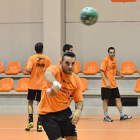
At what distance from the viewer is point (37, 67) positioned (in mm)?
6867

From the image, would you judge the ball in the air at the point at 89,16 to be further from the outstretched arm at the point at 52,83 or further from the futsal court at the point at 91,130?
the outstretched arm at the point at 52,83

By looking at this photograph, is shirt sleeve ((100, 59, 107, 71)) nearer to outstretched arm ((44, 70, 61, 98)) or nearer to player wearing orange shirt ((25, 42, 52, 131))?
player wearing orange shirt ((25, 42, 52, 131))

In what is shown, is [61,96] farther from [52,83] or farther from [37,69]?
[37,69]

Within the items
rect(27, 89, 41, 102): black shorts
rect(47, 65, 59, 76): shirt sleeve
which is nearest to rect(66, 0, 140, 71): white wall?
rect(27, 89, 41, 102): black shorts

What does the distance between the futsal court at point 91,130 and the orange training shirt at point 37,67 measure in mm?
1037

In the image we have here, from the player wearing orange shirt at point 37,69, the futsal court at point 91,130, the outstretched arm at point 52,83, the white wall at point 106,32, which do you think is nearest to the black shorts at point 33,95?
the player wearing orange shirt at point 37,69

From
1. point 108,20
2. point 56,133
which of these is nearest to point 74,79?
point 56,133

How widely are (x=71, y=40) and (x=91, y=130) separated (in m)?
6.08

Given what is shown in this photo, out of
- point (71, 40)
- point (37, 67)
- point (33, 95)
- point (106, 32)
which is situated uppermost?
point (106, 32)

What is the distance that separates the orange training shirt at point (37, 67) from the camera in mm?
6820

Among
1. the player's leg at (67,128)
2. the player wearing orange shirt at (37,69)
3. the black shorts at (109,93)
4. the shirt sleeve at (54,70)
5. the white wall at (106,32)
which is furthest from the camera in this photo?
the white wall at (106,32)

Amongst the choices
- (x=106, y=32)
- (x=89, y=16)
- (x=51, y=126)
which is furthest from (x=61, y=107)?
(x=106, y=32)

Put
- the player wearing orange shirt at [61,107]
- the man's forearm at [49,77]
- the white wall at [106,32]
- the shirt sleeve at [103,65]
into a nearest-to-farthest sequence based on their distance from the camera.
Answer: the man's forearm at [49,77] → the player wearing orange shirt at [61,107] → the shirt sleeve at [103,65] → the white wall at [106,32]

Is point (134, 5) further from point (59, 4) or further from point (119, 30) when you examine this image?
point (59, 4)
